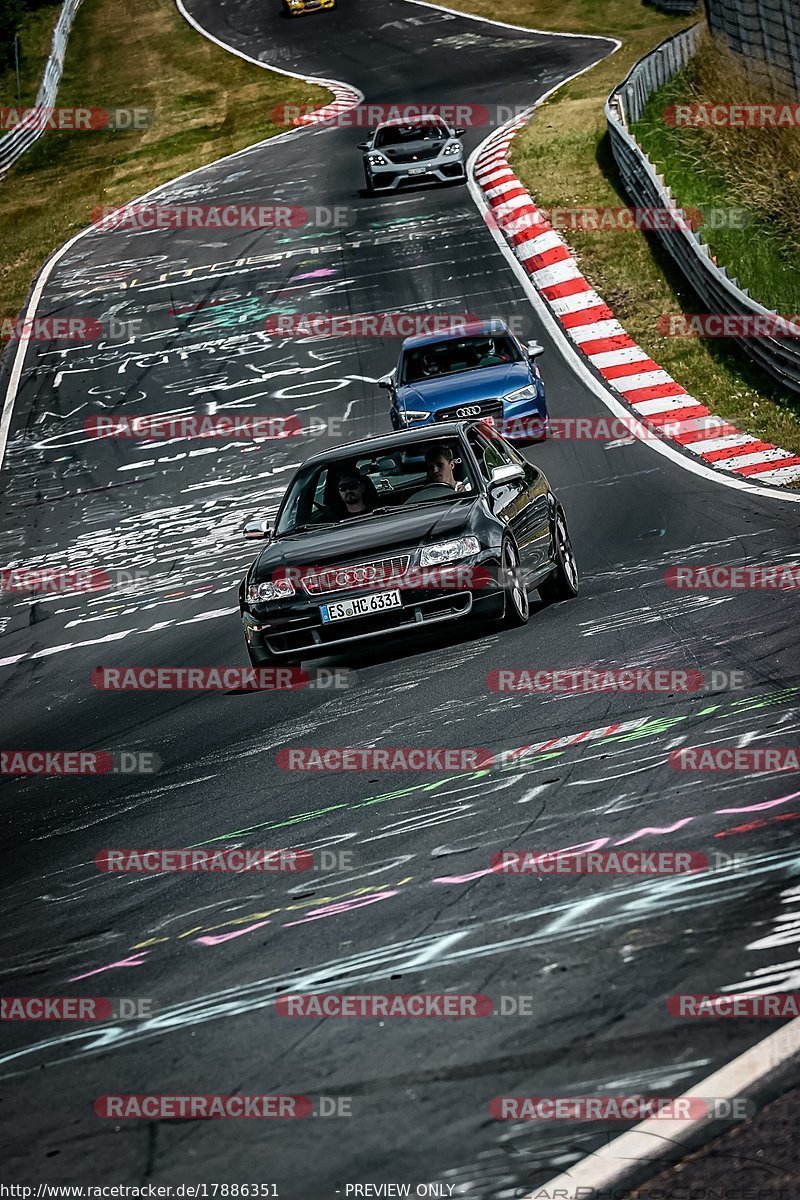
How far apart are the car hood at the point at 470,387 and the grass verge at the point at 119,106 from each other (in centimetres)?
1329

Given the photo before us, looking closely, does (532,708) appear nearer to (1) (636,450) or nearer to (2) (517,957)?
(2) (517,957)

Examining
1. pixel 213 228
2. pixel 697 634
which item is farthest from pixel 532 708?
pixel 213 228

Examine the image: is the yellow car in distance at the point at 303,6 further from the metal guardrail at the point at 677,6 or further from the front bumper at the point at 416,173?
the front bumper at the point at 416,173

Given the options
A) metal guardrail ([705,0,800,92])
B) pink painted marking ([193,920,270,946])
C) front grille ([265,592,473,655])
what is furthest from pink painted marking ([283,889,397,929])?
metal guardrail ([705,0,800,92])

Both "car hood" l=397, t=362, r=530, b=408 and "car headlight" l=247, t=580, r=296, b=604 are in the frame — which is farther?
"car hood" l=397, t=362, r=530, b=408

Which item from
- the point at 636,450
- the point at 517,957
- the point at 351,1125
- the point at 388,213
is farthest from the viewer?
the point at 388,213

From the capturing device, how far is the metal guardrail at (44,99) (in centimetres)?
3908

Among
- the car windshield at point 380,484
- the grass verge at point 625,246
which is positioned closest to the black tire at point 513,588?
the car windshield at point 380,484

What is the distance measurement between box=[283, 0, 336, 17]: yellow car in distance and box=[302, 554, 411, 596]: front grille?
148 feet

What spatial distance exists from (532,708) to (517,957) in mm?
3087

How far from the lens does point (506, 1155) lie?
153 inches

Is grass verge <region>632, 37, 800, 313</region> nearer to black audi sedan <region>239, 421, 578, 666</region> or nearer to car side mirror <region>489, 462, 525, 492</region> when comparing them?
black audi sedan <region>239, 421, 578, 666</region>

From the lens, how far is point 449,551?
30.6 ft

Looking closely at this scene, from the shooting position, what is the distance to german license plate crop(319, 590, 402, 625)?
9.16 meters
